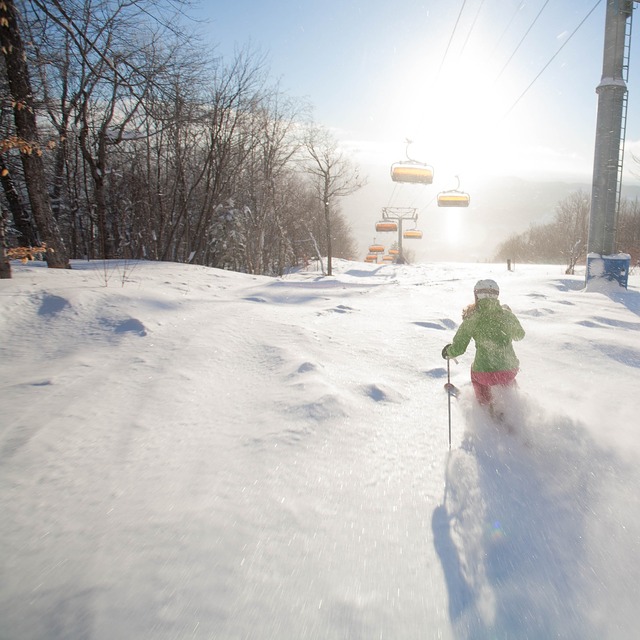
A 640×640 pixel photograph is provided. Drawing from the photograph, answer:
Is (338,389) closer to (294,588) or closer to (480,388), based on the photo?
(480,388)

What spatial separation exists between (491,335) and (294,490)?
2363mm

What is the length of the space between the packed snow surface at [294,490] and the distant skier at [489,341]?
19 cm

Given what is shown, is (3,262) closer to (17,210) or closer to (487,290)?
(487,290)

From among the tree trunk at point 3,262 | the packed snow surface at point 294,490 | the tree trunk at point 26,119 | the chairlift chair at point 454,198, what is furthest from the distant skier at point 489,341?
the chairlift chair at point 454,198

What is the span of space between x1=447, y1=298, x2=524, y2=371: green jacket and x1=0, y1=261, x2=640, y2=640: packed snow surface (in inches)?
12.6

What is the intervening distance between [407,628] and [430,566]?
0.36 meters

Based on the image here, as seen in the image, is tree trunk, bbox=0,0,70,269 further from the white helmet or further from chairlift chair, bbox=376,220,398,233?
chairlift chair, bbox=376,220,398,233

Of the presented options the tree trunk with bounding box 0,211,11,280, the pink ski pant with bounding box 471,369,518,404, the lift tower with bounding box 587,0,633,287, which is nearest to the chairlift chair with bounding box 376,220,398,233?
the lift tower with bounding box 587,0,633,287

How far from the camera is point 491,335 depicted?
348 centimetres

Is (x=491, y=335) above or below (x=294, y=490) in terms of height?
above

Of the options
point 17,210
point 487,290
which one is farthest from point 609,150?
point 17,210

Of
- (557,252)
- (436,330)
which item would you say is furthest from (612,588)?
(557,252)

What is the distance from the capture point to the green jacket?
3.42 meters

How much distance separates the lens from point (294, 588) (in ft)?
5.24
